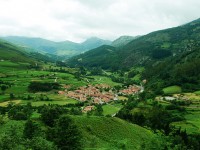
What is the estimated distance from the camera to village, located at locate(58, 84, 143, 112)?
15075 centimetres

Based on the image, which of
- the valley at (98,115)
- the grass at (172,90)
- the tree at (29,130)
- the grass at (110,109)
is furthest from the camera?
the grass at (172,90)

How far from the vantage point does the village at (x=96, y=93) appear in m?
151

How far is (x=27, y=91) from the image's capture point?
Answer: 15775 centimetres

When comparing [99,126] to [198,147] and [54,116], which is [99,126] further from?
[198,147]

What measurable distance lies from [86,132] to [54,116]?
11.1 metres

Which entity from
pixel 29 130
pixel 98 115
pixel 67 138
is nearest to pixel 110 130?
pixel 98 115

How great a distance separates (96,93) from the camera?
6594 inches

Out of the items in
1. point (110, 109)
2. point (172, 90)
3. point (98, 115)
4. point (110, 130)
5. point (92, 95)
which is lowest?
point (110, 109)

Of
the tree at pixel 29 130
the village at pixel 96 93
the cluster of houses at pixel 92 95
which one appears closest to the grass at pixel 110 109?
the village at pixel 96 93

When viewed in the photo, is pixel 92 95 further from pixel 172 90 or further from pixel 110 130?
pixel 110 130

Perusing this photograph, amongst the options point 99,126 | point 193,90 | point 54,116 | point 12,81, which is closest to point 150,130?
point 99,126

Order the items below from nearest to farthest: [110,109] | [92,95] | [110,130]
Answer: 1. [110,130]
2. [110,109]
3. [92,95]

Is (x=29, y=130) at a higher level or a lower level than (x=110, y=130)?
higher

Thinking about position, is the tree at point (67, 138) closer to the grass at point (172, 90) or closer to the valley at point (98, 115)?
the valley at point (98, 115)
